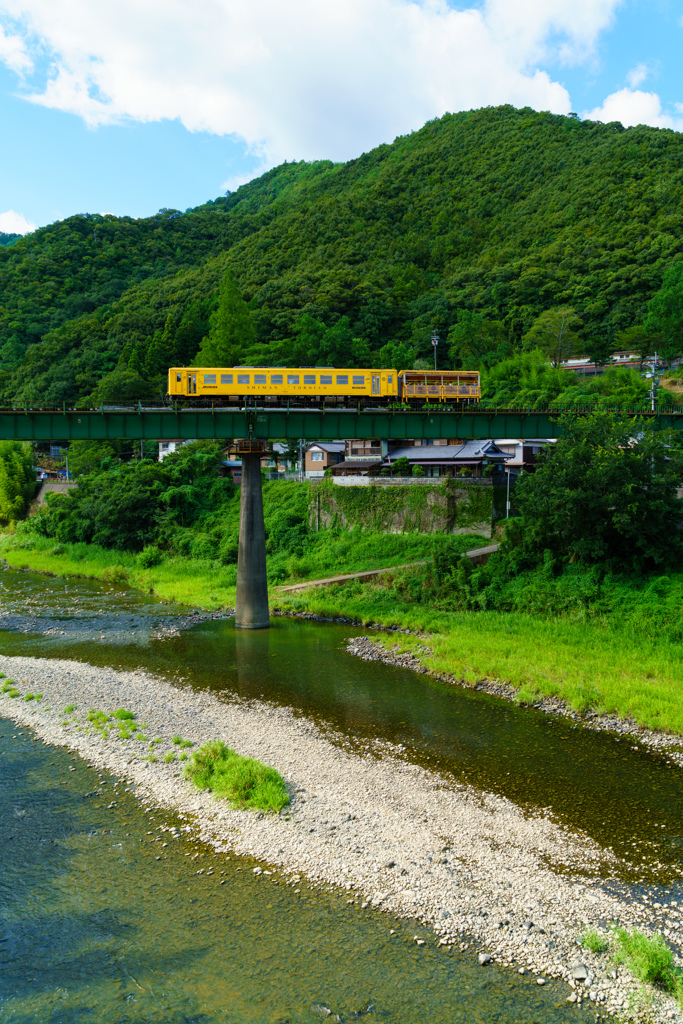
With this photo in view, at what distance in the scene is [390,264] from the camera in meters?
106

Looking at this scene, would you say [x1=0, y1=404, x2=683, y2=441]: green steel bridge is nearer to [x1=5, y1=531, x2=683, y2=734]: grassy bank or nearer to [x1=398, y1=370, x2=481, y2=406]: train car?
[x1=398, y1=370, x2=481, y2=406]: train car

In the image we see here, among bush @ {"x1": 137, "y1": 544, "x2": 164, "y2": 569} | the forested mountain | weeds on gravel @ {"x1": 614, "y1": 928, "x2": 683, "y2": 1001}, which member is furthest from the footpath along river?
the forested mountain

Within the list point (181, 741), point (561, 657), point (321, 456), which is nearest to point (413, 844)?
point (181, 741)

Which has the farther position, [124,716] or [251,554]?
[251,554]

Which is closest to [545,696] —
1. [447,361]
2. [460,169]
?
[447,361]

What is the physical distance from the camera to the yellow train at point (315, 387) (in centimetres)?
3675

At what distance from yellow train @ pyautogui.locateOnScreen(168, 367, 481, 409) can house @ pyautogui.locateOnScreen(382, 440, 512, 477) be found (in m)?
5.67

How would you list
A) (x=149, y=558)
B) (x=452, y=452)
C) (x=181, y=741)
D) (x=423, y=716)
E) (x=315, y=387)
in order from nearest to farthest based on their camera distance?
(x=181, y=741) < (x=423, y=716) < (x=315, y=387) < (x=149, y=558) < (x=452, y=452)

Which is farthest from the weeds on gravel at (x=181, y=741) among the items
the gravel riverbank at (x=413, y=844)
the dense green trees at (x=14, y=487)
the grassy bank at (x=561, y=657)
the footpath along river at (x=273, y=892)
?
the dense green trees at (x=14, y=487)

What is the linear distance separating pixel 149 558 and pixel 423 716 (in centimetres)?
3106

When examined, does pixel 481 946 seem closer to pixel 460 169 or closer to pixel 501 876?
pixel 501 876

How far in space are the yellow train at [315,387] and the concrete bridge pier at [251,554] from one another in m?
4.62

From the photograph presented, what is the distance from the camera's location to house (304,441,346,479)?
2206 inches

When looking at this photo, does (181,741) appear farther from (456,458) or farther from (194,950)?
(456,458)
